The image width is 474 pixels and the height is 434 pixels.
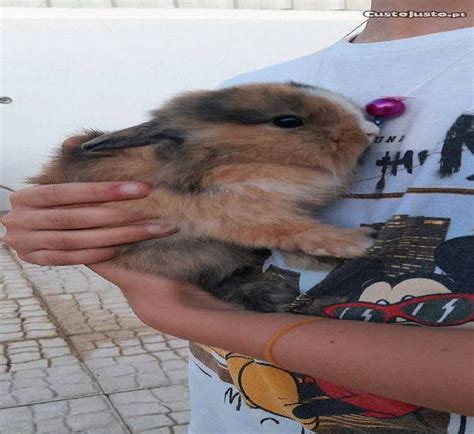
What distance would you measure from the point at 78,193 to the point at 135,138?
0.16m

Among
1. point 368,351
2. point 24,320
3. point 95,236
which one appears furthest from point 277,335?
point 24,320

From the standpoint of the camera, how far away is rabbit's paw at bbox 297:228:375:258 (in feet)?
4.42

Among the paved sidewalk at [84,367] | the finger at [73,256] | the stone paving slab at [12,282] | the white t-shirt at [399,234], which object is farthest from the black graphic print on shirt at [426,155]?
the stone paving slab at [12,282]

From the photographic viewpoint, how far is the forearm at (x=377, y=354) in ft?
3.58

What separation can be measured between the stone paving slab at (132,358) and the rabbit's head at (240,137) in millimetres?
2908

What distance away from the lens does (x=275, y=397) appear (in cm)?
144

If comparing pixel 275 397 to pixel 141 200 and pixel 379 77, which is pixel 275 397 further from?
pixel 379 77

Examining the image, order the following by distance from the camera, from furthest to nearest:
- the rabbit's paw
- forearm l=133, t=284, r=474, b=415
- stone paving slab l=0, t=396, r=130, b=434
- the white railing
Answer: the white railing
stone paving slab l=0, t=396, r=130, b=434
the rabbit's paw
forearm l=133, t=284, r=474, b=415

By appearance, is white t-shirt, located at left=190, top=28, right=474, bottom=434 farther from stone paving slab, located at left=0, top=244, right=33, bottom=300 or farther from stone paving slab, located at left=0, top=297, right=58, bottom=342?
stone paving slab, located at left=0, top=244, right=33, bottom=300

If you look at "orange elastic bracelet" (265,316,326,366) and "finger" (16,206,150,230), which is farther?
"finger" (16,206,150,230)

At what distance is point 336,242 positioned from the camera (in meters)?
1.38

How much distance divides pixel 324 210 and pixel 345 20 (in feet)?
28.5

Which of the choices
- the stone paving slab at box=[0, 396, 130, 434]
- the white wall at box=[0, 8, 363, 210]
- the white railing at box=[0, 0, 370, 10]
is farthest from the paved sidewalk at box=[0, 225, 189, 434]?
the white railing at box=[0, 0, 370, 10]

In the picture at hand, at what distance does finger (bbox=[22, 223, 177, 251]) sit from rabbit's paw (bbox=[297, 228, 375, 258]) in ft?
0.96
